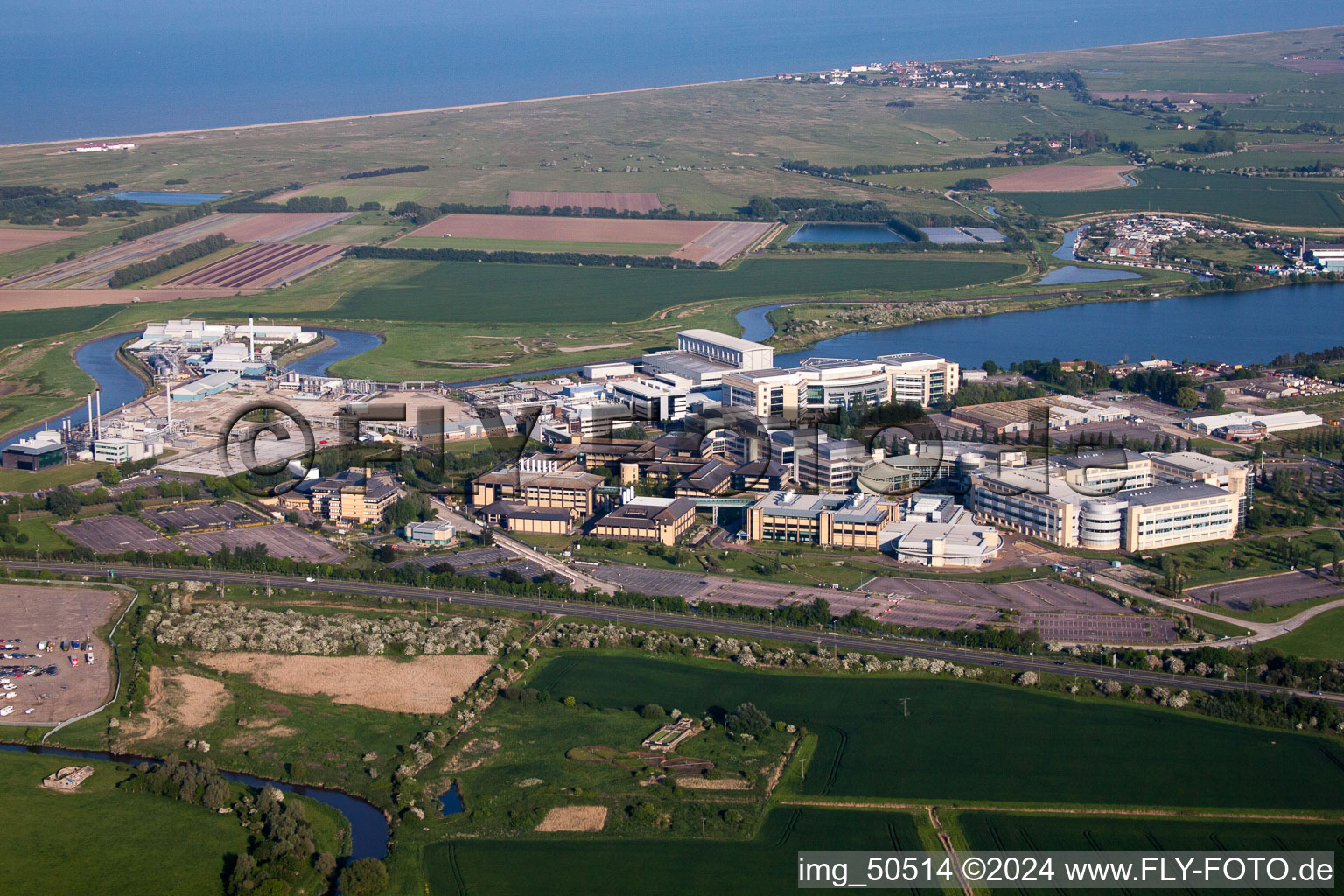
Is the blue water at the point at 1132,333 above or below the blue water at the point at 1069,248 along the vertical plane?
below

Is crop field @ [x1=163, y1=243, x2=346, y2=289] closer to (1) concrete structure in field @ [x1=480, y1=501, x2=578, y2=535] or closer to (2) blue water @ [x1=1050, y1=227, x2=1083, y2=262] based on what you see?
(1) concrete structure in field @ [x1=480, y1=501, x2=578, y2=535]

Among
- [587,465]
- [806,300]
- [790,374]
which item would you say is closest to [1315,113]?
[806,300]

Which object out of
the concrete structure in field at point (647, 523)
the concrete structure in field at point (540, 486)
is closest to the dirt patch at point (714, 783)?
the concrete structure in field at point (647, 523)

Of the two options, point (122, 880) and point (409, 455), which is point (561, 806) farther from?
point (409, 455)

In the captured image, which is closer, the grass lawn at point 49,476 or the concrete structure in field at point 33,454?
the grass lawn at point 49,476

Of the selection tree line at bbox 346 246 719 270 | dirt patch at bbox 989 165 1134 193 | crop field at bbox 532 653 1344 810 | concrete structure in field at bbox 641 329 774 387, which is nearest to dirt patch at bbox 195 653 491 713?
crop field at bbox 532 653 1344 810

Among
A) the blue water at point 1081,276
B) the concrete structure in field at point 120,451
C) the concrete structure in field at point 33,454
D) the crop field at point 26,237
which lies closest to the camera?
the concrete structure in field at point 33,454

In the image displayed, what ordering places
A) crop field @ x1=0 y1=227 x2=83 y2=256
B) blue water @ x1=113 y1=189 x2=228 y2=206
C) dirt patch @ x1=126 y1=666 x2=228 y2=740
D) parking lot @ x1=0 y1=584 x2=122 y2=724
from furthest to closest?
blue water @ x1=113 y1=189 x2=228 y2=206 < crop field @ x1=0 y1=227 x2=83 y2=256 < parking lot @ x1=0 y1=584 x2=122 y2=724 < dirt patch @ x1=126 y1=666 x2=228 y2=740

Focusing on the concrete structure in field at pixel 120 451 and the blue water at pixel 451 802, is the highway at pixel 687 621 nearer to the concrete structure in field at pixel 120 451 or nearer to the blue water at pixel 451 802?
the blue water at pixel 451 802
